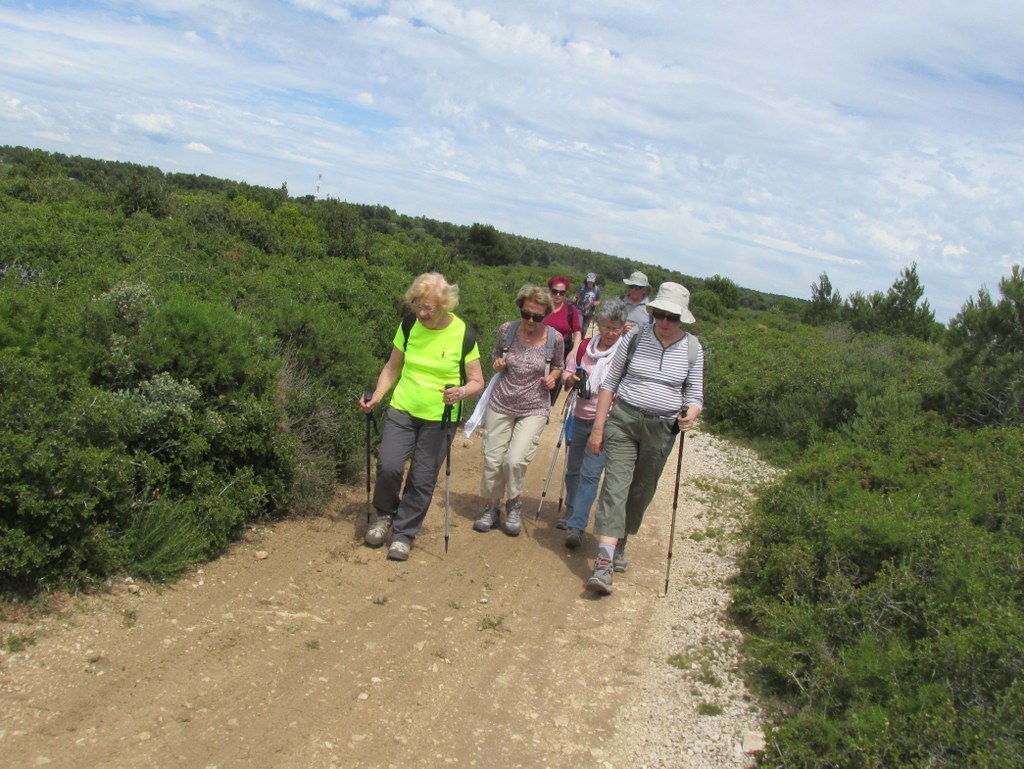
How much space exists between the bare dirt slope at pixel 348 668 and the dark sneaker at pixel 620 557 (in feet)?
0.53

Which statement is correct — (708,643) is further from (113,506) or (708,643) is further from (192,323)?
(192,323)

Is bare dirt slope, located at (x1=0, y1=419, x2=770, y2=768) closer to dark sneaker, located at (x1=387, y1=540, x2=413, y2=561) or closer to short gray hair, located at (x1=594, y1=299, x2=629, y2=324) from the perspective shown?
dark sneaker, located at (x1=387, y1=540, x2=413, y2=561)

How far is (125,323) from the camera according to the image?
5.49m

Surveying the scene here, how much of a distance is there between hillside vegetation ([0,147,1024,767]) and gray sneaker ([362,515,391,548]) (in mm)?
689

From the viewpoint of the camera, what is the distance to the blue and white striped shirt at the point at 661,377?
18.7ft

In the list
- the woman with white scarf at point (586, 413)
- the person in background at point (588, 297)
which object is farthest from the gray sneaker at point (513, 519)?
the person in background at point (588, 297)

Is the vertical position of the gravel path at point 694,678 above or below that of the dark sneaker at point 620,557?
below

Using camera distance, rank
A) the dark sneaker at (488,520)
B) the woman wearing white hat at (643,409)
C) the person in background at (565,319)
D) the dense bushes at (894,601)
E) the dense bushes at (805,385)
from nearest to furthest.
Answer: the dense bushes at (894,601), the woman wearing white hat at (643,409), the dark sneaker at (488,520), the person in background at (565,319), the dense bushes at (805,385)

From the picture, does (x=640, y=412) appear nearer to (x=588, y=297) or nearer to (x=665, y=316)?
(x=665, y=316)

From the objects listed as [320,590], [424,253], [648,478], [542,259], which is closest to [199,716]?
[320,590]

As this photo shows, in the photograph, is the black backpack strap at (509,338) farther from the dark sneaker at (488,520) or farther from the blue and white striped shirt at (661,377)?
the dark sneaker at (488,520)

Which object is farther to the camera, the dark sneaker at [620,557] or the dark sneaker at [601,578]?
the dark sneaker at [620,557]

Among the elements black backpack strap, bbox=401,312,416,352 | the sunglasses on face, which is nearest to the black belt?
the sunglasses on face

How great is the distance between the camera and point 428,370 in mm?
5785
